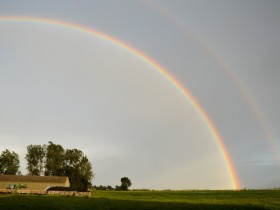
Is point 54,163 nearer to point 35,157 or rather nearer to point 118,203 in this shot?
point 35,157

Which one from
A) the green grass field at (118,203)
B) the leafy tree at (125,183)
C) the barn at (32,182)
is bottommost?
the green grass field at (118,203)

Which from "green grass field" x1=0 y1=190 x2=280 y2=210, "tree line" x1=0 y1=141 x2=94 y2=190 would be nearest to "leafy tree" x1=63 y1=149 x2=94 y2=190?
"tree line" x1=0 y1=141 x2=94 y2=190

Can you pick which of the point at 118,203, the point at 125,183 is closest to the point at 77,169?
the point at 125,183

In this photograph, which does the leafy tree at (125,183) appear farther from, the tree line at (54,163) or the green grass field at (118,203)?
the green grass field at (118,203)

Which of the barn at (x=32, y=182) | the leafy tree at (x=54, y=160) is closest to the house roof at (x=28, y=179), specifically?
the barn at (x=32, y=182)

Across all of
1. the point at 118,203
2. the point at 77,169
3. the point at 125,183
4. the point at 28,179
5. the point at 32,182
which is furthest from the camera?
the point at 125,183

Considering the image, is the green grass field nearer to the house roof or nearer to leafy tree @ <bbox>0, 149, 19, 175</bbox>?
the house roof

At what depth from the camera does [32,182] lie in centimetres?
10931

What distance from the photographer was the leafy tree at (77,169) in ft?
433

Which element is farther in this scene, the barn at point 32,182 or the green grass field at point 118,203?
the barn at point 32,182

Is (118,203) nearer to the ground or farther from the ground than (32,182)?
nearer to the ground

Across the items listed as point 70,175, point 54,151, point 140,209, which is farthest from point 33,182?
Result: point 140,209

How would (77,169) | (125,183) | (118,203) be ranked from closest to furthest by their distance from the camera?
(118,203), (77,169), (125,183)

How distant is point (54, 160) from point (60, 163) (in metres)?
3.37
